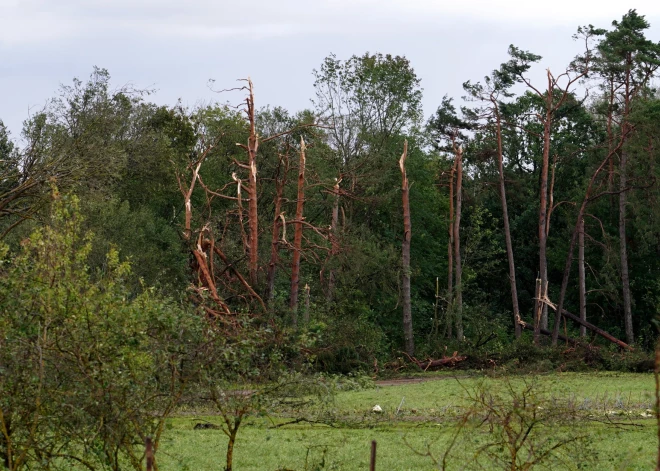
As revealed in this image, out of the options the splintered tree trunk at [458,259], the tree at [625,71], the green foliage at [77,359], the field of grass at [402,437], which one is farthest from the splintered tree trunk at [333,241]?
the green foliage at [77,359]

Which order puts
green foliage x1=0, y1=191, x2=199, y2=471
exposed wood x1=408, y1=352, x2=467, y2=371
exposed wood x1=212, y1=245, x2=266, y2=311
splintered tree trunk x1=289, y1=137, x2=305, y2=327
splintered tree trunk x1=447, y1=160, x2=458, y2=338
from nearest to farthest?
green foliage x1=0, y1=191, x2=199, y2=471 < exposed wood x1=212, y1=245, x2=266, y2=311 < splintered tree trunk x1=289, y1=137, x2=305, y2=327 < exposed wood x1=408, y1=352, x2=467, y2=371 < splintered tree trunk x1=447, y1=160, x2=458, y2=338

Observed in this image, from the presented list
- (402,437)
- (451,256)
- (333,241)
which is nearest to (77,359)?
(402,437)

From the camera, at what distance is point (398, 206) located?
4753cm

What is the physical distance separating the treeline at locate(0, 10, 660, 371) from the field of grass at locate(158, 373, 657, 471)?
35.3 ft

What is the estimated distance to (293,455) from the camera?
54.1ft

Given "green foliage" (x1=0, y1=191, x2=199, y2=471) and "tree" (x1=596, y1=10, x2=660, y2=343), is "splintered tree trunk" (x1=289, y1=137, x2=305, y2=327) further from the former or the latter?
"green foliage" (x1=0, y1=191, x2=199, y2=471)

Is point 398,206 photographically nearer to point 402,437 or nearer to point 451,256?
point 451,256

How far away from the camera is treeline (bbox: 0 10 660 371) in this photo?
37219 millimetres

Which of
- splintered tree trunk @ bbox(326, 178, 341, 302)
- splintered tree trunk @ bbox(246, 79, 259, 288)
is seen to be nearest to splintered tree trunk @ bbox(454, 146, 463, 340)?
splintered tree trunk @ bbox(326, 178, 341, 302)

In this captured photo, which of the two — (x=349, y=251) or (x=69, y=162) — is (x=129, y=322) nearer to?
(x=69, y=162)

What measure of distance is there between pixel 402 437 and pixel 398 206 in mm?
35501

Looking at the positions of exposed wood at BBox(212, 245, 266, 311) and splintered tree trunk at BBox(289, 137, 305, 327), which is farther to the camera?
splintered tree trunk at BBox(289, 137, 305, 327)

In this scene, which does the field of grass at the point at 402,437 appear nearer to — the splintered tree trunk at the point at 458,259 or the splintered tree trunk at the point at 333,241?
the splintered tree trunk at the point at 333,241

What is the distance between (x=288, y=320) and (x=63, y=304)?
24.6 m
